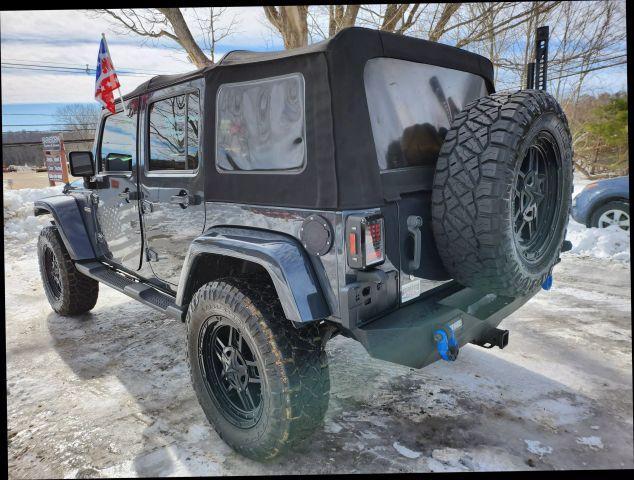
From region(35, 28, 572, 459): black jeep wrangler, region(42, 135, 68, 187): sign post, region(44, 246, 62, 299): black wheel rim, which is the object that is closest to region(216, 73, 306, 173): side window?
region(35, 28, 572, 459): black jeep wrangler

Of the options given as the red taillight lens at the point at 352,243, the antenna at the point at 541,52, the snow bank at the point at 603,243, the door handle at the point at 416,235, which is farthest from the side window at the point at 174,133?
the snow bank at the point at 603,243

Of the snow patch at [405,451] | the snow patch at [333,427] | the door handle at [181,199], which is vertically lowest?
the snow patch at [405,451]

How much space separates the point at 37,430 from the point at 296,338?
73.5 inches

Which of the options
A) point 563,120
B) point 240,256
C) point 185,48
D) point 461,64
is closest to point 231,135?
point 240,256

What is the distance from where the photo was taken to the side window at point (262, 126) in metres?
2.21

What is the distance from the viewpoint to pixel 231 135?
8.35ft

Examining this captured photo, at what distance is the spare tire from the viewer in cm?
208

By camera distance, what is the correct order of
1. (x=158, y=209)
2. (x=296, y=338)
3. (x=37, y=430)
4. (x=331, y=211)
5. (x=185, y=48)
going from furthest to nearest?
(x=185, y=48) → (x=158, y=209) → (x=37, y=430) → (x=296, y=338) → (x=331, y=211)

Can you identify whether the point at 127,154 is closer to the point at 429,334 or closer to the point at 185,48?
the point at 429,334

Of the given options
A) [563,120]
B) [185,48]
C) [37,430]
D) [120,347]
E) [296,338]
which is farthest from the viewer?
[185,48]

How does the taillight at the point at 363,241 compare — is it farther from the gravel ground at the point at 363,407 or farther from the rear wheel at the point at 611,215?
the rear wheel at the point at 611,215

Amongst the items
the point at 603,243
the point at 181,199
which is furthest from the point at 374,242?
the point at 603,243

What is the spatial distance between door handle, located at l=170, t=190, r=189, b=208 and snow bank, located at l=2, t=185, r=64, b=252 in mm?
6640

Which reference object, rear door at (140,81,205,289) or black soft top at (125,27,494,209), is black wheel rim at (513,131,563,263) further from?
rear door at (140,81,205,289)
